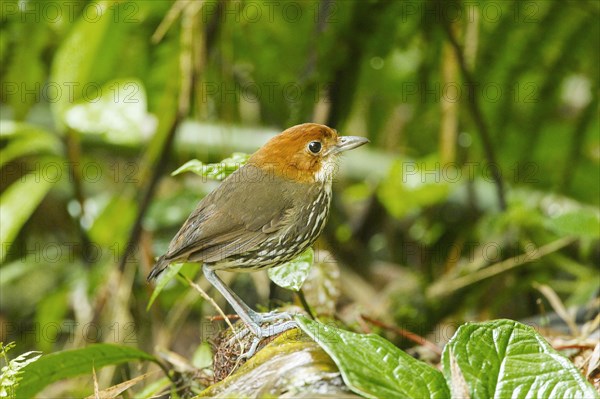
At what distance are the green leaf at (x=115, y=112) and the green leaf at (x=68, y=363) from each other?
1488mm

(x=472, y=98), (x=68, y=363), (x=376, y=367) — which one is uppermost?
(x=472, y=98)

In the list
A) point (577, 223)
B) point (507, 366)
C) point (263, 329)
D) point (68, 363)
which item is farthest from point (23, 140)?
point (507, 366)

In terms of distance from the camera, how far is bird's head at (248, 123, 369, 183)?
255 cm

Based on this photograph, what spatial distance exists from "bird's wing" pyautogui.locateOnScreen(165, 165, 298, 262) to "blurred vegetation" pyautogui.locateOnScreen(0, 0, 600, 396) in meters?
0.40

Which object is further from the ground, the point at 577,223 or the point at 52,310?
the point at 577,223

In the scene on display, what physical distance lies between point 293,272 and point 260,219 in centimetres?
26

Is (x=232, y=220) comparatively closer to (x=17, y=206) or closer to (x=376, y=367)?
(x=376, y=367)

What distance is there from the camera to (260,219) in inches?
94.1

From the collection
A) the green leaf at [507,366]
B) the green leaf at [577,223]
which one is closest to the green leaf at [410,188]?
the green leaf at [577,223]

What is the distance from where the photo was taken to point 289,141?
256 centimetres

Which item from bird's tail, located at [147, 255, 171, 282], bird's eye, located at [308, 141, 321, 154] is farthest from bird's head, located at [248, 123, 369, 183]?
bird's tail, located at [147, 255, 171, 282]

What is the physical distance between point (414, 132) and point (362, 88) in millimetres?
665

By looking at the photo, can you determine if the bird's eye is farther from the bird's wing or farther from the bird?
the bird's wing

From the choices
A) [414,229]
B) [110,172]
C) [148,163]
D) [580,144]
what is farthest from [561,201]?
[110,172]
